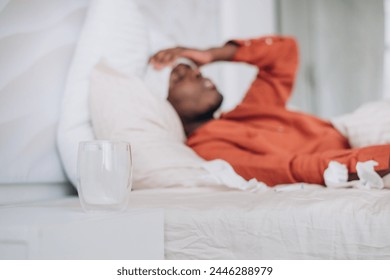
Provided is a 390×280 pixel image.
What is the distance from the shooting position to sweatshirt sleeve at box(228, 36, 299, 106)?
185 centimetres

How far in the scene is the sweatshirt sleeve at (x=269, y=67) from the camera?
1.85m

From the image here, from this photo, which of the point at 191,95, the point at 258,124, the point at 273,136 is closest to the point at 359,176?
the point at 273,136

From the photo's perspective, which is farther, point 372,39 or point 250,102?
point 372,39

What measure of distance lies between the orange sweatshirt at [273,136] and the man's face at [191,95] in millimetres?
72

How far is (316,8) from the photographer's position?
3.16 meters

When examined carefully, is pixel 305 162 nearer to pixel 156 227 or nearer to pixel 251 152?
pixel 251 152

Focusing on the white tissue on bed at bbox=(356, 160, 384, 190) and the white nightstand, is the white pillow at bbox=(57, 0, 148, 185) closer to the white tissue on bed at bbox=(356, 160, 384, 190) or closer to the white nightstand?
the white nightstand

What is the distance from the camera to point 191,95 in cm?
159

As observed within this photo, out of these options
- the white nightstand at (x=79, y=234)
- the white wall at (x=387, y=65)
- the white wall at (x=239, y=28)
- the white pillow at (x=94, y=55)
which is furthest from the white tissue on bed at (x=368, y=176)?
the white wall at (x=387, y=65)

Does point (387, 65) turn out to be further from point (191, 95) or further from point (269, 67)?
point (191, 95)

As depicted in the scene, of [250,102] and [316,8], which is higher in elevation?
[316,8]

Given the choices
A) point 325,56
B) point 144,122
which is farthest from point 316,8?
point 144,122
